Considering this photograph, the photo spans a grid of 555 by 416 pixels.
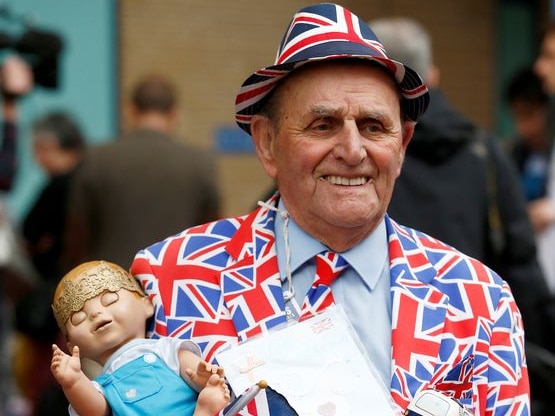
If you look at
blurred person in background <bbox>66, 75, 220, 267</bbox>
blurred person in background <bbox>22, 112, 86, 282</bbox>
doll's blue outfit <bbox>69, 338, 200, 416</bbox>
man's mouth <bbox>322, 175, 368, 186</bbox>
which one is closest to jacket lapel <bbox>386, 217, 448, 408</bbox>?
man's mouth <bbox>322, 175, 368, 186</bbox>

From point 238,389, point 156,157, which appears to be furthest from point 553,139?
point 238,389

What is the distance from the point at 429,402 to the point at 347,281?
433mm

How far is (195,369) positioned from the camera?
2.84m

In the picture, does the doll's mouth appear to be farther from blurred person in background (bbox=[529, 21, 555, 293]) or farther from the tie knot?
blurred person in background (bbox=[529, 21, 555, 293])

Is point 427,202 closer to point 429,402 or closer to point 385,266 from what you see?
point 385,266

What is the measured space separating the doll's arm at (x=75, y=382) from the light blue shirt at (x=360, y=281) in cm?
55

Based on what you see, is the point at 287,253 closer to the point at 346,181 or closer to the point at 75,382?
the point at 346,181

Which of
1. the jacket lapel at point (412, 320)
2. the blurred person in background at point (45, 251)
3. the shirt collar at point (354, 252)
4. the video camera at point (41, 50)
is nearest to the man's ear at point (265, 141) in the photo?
the shirt collar at point (354, 252)

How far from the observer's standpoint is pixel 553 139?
6023mm

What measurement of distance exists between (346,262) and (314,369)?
33 cm

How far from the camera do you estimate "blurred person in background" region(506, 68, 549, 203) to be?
664 cm

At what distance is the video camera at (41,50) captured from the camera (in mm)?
6746

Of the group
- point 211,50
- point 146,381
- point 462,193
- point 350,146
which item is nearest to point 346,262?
point 350,146

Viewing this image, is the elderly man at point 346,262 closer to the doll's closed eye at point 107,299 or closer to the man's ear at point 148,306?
the man's ear at point 148,306
